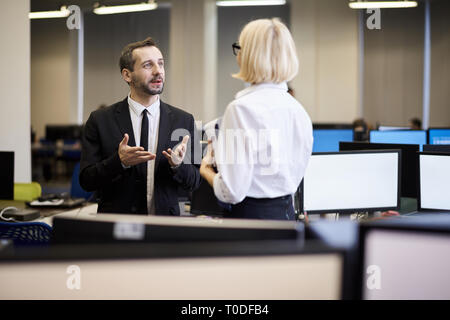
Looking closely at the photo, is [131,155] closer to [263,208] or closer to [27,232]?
[263,208]

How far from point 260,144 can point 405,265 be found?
37.1 inches

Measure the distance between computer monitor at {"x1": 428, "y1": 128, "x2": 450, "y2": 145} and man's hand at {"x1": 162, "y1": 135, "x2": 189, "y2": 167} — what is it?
2.69 metres

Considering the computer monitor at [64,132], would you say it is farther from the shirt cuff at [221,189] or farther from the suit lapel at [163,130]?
the shirt cuff at [221,189]

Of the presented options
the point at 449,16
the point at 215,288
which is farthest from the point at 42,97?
the point at 215,288

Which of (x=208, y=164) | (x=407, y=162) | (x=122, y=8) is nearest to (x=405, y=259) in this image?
(x=208, y=164)

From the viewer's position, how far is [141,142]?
2340 mm

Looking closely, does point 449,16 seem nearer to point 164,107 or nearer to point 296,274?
point 164,107

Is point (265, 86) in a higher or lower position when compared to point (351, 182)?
higher

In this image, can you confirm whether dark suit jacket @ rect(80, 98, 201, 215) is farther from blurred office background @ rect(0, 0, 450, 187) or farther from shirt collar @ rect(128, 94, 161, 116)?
blurred office background @ rect(0, 0, 450, 187)

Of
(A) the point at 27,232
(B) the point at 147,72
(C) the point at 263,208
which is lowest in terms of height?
(A) the point at 27,232

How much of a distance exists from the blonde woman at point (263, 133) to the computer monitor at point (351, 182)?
0.93 meters

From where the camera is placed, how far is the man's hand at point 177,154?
2145 millimetres

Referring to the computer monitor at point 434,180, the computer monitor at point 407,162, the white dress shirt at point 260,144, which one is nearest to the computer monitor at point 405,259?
the white dress shirt at point 260,144

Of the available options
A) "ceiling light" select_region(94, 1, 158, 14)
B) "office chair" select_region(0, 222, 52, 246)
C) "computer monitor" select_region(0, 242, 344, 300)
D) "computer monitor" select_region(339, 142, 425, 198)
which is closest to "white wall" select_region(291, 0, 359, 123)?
"ceiling light" select_region(94, 1, 158, 14)
